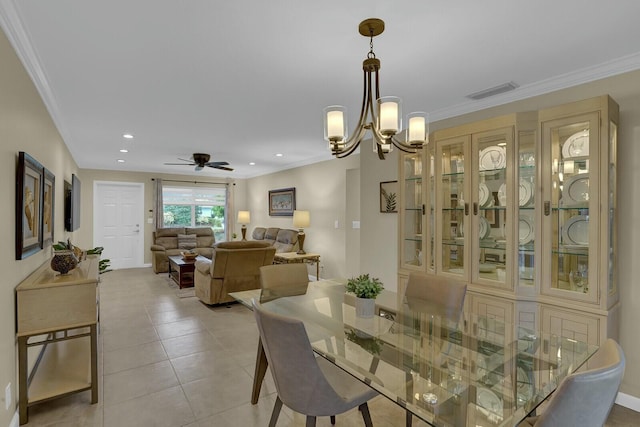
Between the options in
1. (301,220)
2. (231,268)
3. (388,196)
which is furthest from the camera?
(301,220)

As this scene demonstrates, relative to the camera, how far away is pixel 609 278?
2145 millimetres

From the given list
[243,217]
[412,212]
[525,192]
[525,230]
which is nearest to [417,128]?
[525,192]

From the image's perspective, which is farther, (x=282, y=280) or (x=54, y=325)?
(x=282, y=280)

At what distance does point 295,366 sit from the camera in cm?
143

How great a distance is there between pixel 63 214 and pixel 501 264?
5.39 meters

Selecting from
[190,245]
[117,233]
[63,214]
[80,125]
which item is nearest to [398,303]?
[80,125]

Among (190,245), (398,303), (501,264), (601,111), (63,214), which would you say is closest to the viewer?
(601,111)

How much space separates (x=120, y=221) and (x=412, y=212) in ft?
23.5

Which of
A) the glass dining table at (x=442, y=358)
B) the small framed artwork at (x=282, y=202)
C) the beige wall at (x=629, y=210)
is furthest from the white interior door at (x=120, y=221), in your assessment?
the beige wall at (x=629, y=210)

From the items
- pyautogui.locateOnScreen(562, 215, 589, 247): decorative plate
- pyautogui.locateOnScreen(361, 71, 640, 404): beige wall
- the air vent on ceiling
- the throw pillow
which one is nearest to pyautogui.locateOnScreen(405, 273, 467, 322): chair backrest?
pyautogui.locateOnScreen(562, 215, 589, 247): decorative plate

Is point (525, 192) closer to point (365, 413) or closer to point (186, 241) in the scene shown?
point (365, 413)

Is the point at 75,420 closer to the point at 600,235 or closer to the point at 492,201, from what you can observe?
the point at 492,201

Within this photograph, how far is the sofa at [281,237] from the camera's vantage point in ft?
21.1

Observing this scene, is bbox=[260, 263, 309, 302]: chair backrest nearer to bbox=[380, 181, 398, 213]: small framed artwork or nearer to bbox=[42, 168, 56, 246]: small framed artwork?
bbox=[380, 181, 398, 213]: small framed artwork
